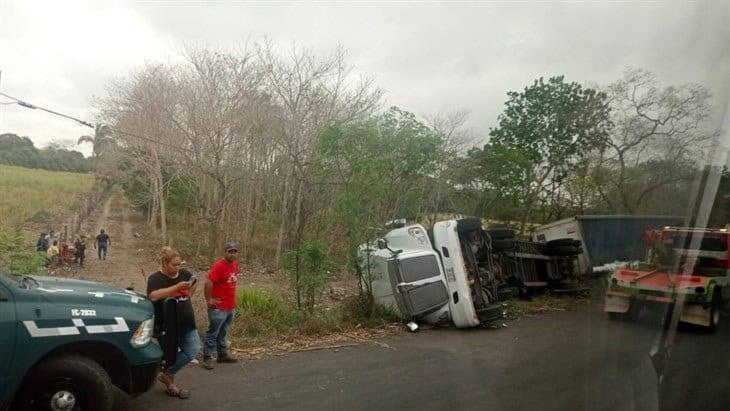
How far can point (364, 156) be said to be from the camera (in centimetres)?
991

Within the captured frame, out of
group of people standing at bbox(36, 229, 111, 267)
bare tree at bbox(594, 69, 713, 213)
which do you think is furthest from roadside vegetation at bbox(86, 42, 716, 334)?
group of people standing at bbox(36, 229, 111, 267)

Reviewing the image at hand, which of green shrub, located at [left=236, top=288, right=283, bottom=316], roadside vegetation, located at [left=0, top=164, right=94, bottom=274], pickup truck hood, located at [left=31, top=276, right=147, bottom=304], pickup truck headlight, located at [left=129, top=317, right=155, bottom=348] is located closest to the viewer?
pickup truck hood, located at [left=31, top=276, right=147, bottom=304]

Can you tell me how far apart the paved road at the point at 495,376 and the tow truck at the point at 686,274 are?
232mm

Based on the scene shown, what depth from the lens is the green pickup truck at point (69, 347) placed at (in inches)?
166

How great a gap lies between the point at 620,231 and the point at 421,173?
22.6ft

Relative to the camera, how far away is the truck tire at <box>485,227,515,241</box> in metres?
11.1

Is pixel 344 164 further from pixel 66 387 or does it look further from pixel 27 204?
pixel 27 204

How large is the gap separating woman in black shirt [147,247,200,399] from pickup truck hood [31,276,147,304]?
0.24m

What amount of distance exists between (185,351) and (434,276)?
5089 mm

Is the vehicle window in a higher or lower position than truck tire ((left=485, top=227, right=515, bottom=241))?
lower

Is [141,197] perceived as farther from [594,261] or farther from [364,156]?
[594,261]

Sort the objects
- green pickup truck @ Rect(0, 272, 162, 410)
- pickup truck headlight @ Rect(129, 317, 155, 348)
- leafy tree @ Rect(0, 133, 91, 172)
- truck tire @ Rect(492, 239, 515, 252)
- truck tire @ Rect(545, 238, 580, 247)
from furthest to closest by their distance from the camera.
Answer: leafy tree @ Rect(0, 133, 91, 172) < truck tire @ Rect(492, 239, 515, 252) < truck tire @ Rect(545, 238, 580, 247) < pickup truck headlight @ Rect(129, 317, 155, 348) < green pickup truck @ Rect(0, 272, 162, 410)

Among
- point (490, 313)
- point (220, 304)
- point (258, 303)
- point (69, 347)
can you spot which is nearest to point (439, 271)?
point (490, 313)

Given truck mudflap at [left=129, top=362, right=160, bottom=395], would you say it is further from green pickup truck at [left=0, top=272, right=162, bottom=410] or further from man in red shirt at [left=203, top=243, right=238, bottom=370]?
man in red shirt at [left=203, top=243, right=238, bottom=370]
